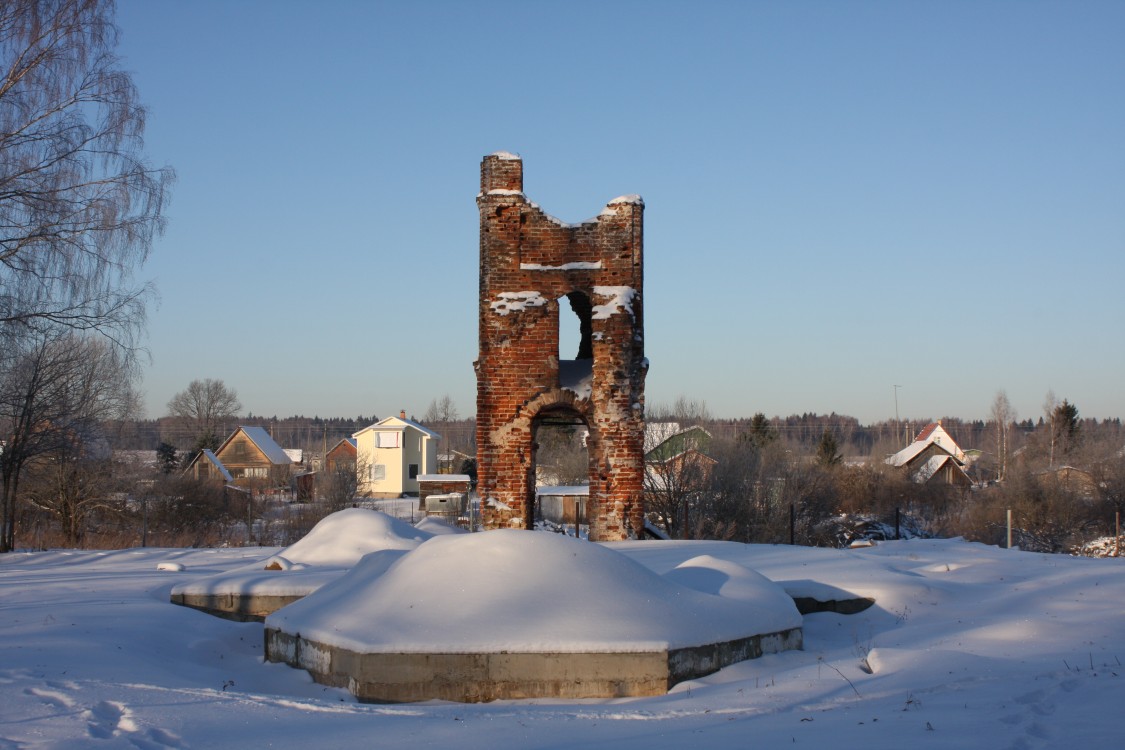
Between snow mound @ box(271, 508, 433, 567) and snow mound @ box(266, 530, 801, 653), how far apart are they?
446 cm

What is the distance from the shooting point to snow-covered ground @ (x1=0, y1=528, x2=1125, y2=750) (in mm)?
5469

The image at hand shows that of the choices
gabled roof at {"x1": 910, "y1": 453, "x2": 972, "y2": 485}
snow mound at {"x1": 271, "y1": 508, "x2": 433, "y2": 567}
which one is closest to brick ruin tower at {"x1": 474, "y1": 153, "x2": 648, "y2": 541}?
snow mound at {"x1": 271, "y1": 508, "x2": 433, "y2": 567}

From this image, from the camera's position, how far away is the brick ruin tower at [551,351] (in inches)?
595

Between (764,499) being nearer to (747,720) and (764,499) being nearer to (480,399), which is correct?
(480,399)

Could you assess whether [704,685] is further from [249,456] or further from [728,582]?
[249,456]

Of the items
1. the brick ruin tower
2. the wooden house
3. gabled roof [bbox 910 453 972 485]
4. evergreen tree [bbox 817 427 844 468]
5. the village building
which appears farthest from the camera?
the wooden house

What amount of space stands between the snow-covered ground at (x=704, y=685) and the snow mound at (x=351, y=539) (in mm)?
2279

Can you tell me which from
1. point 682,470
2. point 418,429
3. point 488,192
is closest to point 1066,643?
point 488,192

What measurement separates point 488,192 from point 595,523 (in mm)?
5442

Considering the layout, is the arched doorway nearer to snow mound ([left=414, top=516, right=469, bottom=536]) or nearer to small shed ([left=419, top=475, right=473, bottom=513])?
snow mound ([left=414, top=516, right=469, bottom=536])

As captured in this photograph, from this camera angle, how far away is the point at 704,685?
→ 7523mm

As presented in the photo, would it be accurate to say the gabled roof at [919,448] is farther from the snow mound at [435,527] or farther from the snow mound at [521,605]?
the snow mound at [521,605]

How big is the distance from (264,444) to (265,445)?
0.09 metres

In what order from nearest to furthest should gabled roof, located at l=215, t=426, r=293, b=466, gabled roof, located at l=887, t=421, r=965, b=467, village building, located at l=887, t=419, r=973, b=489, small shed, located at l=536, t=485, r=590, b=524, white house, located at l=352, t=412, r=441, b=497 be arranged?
small shed, located at l=536, t=485, r=590, b=524, village building, located at l=887, t=419, r=973, b=489, gabled roof, located at l=887, t=421, r=965, b=467, gabled roof, located at l=215, t=426, r=293, b=466, white house, located at l=352, t=412, r=441, b=497
